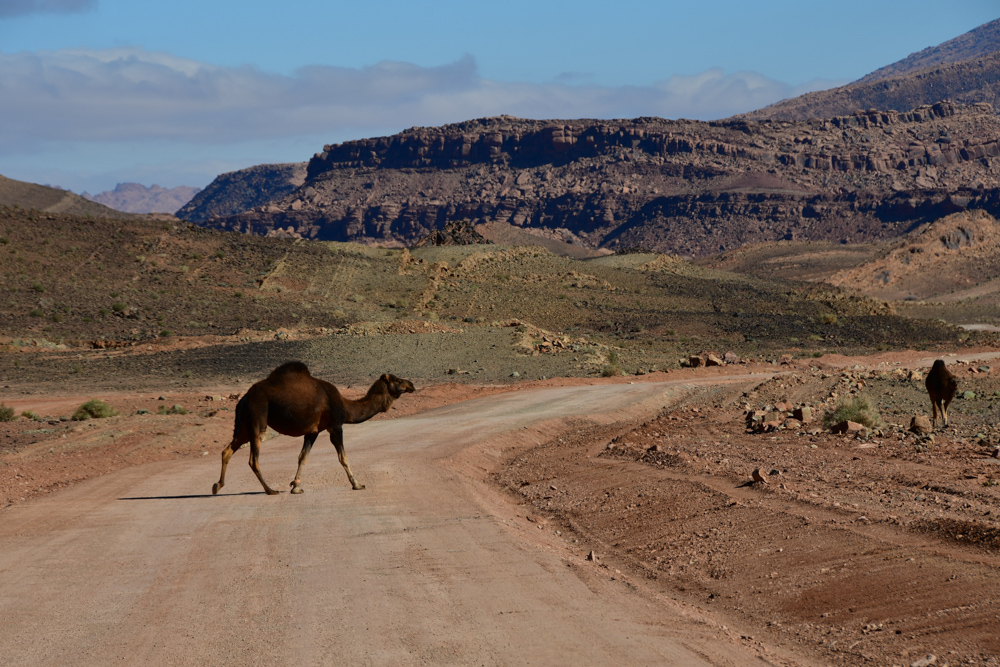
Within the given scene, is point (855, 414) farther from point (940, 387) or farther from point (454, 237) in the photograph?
point (454, 237)

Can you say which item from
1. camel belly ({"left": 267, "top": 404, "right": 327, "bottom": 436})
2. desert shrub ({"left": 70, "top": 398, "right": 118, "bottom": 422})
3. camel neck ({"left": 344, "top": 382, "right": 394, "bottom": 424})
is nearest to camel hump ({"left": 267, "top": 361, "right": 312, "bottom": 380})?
camel belly ({"left": 267, "top": 404, "right": 327, "bottom": 436})

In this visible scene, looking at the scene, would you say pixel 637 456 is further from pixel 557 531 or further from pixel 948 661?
pixel 948 661

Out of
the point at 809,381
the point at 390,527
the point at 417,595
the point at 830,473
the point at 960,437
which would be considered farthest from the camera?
the point at 809,381

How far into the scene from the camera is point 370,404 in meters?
14.9

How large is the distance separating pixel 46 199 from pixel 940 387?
425ft

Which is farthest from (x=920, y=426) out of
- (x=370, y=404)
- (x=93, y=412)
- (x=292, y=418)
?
(x=93, y=412)

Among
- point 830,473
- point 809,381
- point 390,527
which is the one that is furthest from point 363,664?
point 809,381

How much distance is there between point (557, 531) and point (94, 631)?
689cm

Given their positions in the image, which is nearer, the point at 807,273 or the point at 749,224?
the point at 807,273

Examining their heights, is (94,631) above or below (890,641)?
above

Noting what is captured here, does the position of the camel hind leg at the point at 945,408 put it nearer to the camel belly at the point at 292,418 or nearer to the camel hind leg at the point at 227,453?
the camel belly at the point at 292,418

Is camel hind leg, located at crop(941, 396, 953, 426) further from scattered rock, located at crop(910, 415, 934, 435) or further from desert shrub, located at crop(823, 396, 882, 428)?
scattered rock, located at crop(910, 415, 934, 435)

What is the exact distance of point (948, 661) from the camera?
7633 mm

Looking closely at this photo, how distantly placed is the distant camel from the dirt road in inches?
390
